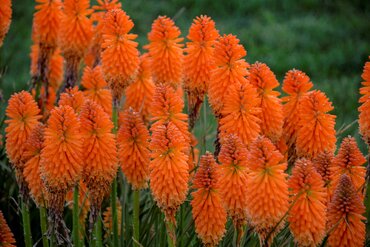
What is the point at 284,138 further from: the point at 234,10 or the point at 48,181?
the point at 234,10

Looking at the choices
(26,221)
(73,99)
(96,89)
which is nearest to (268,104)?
(73,99)

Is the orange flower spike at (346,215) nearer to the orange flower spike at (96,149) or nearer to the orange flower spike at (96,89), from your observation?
the orange flower spike at (96,149)

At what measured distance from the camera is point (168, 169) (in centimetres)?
264

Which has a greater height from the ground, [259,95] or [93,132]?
[259,95]

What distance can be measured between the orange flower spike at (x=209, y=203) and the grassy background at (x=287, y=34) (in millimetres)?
4379

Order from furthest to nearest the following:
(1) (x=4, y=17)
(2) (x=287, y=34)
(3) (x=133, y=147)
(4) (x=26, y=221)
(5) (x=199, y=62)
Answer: (2) (x=287, y=34)
(1) (x=4, y=17)
(5) (x=199, y=62)
(4) (x=26, y=221)
(3) (x=133, y=147)

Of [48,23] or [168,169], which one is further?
[48,23]

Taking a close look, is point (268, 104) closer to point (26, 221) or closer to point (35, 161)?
point (35, 161)

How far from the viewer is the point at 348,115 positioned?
273 inches

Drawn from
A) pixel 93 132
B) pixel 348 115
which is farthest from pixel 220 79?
pixel 348 115

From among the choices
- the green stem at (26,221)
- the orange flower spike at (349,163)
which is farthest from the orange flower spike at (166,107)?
the green stem at (26,221)

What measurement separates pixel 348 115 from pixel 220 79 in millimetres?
4043

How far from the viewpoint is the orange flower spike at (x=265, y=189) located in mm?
2453

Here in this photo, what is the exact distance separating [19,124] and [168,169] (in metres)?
0.93
